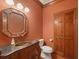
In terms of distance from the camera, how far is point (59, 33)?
4.43 metres

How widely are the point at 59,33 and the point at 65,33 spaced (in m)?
0.31

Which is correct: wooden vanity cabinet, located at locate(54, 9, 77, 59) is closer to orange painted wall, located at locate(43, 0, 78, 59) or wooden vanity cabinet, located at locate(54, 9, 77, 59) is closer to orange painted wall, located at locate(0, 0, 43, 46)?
orange painted wall, located at locate(43, 0, 78, 59)

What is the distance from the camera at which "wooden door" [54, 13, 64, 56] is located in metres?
4.28

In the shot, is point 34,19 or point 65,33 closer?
point 65,33

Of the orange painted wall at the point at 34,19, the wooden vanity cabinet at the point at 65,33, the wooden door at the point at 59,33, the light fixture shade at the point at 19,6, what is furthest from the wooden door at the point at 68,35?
the light fixture shade at the point at 19,6

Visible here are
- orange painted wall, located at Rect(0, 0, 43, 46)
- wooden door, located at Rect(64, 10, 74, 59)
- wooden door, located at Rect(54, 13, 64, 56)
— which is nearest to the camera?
wooden door, located at Rect(64, 10, 74, 59)

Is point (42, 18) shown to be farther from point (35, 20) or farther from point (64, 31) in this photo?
→ point (64, 31)

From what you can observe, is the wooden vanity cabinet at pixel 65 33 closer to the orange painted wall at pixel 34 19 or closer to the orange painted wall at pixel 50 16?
the orange painted wall at pixel 50 16

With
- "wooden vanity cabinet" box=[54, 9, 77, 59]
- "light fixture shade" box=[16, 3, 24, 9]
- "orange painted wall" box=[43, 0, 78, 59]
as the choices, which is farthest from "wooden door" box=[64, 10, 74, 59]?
"light fixture shade" box=[16, 3, 24, 9]

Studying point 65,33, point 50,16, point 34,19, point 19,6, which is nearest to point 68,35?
point 65,33

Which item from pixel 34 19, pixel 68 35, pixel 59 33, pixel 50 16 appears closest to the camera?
pixel 68 35

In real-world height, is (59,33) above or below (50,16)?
below

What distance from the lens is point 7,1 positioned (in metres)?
3.71

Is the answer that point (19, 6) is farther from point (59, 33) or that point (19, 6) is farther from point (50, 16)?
point (59, 33)
